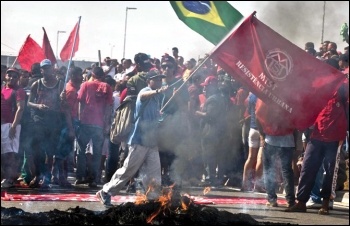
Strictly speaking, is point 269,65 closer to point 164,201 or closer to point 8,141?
point 164,201

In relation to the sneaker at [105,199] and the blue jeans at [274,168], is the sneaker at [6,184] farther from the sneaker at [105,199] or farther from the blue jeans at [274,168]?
the blue jeans at [274,168]

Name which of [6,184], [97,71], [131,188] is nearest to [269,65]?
[131,188]

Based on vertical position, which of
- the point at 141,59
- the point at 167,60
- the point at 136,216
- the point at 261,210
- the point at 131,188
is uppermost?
the point at 167,60

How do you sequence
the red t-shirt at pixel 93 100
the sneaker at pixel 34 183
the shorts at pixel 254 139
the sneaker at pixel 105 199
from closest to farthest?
the sneaker at pixel 105 199 → the sneaker at pixel 34 183 → the shorts at pixel 254 139 → the red t-shirt at pixel 93 100

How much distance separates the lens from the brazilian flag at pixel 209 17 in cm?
816

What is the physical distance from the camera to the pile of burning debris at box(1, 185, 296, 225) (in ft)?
23.9

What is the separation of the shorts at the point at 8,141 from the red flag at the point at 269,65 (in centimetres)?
384

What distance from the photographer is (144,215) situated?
7.45m

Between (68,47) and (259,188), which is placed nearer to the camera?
(259,188)

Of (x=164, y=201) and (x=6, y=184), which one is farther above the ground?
(x=6, y=184)

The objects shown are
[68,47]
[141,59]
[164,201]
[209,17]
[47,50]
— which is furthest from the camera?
[68,47]

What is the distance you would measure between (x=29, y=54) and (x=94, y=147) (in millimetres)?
2901

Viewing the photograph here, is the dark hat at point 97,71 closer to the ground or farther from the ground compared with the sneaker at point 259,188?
farther from the ground

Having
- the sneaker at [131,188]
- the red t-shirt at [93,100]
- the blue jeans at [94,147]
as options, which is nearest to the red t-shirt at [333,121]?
the sneaker at [131,188]
